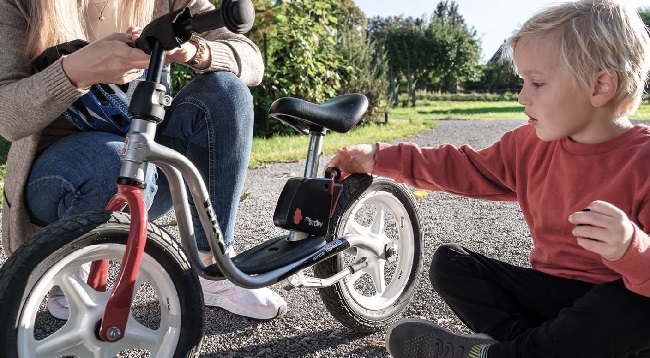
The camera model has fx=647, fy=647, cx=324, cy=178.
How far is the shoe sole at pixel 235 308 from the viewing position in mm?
2221

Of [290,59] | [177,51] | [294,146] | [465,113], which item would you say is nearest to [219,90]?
[177,51]

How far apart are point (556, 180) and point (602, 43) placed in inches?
15.2

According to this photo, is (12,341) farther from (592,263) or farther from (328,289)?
(592,263)

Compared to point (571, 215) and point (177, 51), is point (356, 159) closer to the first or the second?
point (177, 51)

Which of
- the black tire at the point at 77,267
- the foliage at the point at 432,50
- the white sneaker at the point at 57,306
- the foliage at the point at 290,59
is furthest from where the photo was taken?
the foliage at the point at 432,50

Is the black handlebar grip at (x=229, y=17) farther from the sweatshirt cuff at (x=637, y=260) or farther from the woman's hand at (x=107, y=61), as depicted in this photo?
the sweatshirt cuff at (x=637, y=260)

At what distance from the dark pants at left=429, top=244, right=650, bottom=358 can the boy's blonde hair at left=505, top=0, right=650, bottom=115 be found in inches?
20.1

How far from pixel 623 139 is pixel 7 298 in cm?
150

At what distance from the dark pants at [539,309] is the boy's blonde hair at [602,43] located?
510mm

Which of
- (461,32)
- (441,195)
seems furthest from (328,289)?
(461,32)

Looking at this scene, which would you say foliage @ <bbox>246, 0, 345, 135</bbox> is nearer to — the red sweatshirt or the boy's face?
the red sweatshirt

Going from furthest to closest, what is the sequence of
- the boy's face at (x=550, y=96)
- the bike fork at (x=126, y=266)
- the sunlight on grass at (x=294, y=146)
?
the sunlight on grass at (x=294, y=146)
the boy's face at (x=550, y=96)
the bike fork at (x=126, y=266)

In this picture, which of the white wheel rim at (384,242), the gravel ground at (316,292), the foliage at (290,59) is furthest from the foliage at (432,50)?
the white wheel rim at (384,242)

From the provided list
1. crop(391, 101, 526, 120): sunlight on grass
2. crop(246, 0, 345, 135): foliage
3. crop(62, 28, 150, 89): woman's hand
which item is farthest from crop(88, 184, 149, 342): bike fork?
crop(391, 101, 526, 120): sunlight on grass
